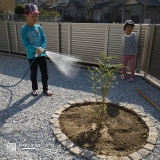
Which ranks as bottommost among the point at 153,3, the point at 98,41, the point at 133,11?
the point at 98,41

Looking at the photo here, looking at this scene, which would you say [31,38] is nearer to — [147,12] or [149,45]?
[149,45]

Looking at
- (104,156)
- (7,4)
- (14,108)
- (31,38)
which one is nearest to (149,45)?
(31,38)

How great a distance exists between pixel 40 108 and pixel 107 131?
1.48 m

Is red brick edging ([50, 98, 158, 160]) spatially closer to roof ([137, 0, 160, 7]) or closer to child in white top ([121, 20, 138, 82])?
child in white top ([121, 20, 138, 82])

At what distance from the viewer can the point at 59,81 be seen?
520cm

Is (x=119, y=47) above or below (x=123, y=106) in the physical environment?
above

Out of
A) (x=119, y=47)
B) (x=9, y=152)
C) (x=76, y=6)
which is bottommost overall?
(x=9, y=152)

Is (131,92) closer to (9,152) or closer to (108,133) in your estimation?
(108,133)

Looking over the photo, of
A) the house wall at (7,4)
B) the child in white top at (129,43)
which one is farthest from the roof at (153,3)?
the child in white top at (129,43)

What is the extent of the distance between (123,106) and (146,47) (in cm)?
235

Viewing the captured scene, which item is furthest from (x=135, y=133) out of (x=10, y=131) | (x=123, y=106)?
(x=10, y=131)

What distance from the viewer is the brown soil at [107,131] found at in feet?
8.42

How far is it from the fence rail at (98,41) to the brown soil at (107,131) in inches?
84.7

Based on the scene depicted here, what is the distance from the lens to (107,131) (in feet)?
9.53
